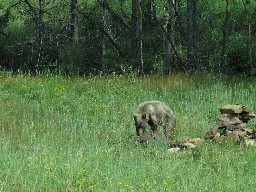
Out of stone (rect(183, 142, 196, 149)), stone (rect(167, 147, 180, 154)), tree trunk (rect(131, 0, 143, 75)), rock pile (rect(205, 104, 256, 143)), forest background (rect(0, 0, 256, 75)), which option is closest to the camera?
stone (rect(167, 147, 180, 154))

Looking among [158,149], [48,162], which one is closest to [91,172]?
[48,162]

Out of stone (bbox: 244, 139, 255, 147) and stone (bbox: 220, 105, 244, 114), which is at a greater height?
Result: stone (bbox: 220, 105, 244, 114)

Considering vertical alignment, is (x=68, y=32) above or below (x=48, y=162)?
above

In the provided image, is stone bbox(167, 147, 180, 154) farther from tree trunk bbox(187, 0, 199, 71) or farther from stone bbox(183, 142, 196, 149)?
tree trunk bbox(187, 0, 199, 71)

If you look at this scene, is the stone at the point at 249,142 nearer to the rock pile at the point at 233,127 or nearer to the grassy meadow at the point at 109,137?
the rock pile at the point at 233,127

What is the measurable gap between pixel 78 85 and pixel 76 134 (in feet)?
14.0

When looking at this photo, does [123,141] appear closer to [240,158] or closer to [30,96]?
[240,158]

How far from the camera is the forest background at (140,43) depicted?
684 inches

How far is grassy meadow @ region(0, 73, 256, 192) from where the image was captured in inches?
268

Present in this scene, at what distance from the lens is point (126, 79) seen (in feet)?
49.1

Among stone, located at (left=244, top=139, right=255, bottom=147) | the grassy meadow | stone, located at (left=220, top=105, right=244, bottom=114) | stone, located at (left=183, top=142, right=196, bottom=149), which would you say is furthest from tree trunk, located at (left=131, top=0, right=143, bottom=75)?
stone, located at (left=244, top=139, right=255, bottom=147)

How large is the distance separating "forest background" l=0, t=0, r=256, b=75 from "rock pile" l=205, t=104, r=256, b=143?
6.26 m

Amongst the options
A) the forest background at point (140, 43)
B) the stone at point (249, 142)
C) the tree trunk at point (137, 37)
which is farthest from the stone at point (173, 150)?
the tree trunk at point (137, 37)

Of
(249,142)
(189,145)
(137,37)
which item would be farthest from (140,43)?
(249,142)
